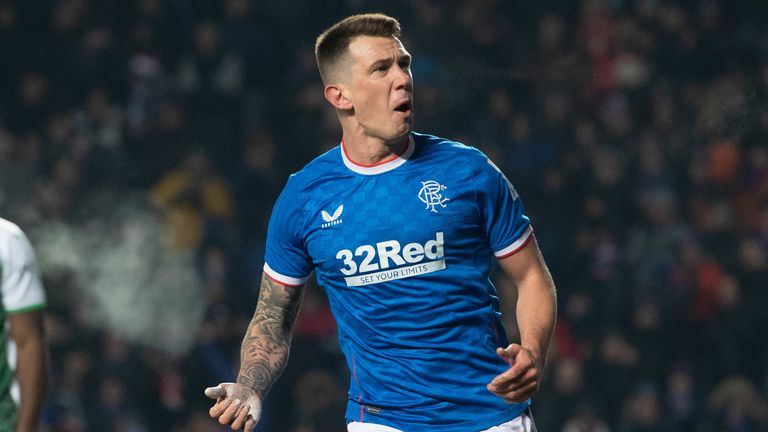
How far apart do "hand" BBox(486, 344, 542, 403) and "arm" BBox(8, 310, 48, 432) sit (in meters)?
1.42

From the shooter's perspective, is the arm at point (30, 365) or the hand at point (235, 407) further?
the arm at point (30, 365)

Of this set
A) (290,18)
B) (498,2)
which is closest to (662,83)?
(498,2)

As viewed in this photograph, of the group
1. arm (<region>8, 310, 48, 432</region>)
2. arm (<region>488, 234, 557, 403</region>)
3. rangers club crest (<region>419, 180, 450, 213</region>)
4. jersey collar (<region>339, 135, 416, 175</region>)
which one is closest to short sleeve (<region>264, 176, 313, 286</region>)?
jersey collar (<region>339, 135, 416, 175</region>)

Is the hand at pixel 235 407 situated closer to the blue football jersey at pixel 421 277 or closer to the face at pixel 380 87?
the blue football jersey at pixel 421 277

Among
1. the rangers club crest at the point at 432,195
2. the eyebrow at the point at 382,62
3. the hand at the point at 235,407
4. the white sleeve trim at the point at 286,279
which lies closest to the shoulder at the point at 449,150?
the rangers club crest at the point at 432,195

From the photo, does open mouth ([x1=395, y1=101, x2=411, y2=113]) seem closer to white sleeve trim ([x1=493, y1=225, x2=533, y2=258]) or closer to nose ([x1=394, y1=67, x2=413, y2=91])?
nose ([x1=394, y1=67, x2=413, y2=91])

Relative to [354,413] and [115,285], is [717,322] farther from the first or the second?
[354,413]

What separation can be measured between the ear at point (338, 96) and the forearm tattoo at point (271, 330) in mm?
640

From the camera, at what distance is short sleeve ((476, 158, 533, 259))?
3.74 m

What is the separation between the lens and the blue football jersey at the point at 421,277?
369 centimetres

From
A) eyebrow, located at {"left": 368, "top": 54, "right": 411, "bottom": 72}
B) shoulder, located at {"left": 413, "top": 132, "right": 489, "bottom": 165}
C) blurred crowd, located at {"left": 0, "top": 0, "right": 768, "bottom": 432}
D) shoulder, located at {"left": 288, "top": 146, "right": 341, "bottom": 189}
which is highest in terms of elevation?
eyebrow, located at {"left": 368, "top": 54, "right": 411, "bottom": 72}

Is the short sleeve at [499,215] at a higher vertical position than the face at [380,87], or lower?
lower

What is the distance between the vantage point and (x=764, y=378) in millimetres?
9352

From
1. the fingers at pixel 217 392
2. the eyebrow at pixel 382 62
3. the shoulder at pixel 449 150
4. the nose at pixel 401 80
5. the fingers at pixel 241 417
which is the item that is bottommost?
the fingers at pixel 241 417
